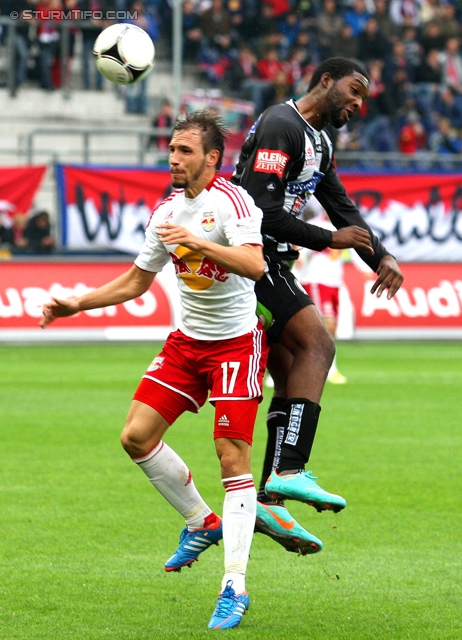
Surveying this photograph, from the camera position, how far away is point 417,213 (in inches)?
904

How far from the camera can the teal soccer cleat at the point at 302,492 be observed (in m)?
5.54

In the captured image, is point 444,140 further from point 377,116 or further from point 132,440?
point 132,440

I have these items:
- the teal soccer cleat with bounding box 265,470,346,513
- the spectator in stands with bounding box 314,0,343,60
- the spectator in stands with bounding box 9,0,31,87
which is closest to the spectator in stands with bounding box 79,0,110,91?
the spectator in stands with bounding box 9,0,31,87

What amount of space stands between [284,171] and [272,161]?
0.29 ft

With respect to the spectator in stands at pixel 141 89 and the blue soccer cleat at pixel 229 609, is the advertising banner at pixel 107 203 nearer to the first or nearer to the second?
the spectator in stands at pixel 141 89

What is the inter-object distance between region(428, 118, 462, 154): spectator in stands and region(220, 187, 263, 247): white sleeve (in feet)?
67.6

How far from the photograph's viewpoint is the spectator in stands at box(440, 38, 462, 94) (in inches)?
1056

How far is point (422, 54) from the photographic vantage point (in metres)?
27.0

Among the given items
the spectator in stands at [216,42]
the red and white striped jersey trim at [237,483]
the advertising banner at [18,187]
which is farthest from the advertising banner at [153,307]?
the red and white striped jersey trim at [237,483]

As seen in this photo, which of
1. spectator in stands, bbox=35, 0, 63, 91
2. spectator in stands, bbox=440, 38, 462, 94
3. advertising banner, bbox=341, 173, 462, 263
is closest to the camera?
advertising banner, bbox=341, 173, 462, 263

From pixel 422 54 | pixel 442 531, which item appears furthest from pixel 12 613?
pixel 422 54

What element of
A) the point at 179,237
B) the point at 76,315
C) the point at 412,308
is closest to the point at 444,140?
the point at 412,308

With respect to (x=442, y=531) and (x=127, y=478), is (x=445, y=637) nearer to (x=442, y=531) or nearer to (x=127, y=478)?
(x=442, y=531)

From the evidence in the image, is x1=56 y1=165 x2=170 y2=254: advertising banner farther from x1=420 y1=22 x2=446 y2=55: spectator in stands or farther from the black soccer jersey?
the black soccer jersey
